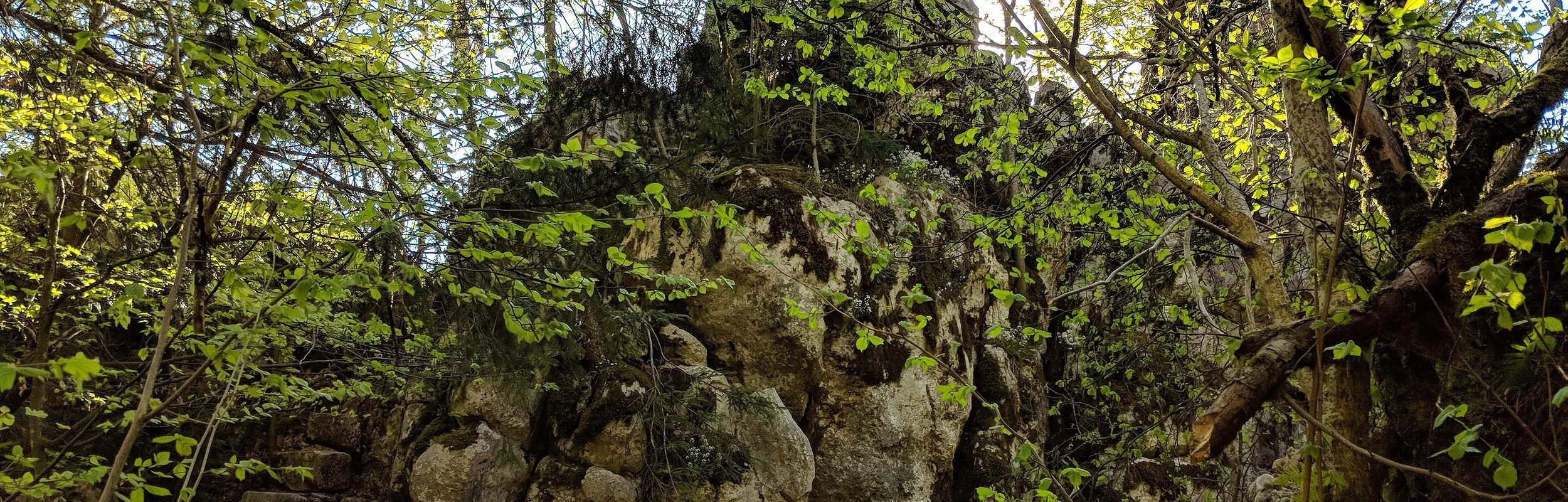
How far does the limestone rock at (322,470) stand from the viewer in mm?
A: 9930

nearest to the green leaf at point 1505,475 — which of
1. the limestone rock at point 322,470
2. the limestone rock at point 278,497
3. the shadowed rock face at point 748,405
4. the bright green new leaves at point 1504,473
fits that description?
the bright green new leaves at point 1504,473

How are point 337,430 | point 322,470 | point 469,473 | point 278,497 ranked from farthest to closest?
point 337,430 → point 322,470 → point 278,497 → point 469,473

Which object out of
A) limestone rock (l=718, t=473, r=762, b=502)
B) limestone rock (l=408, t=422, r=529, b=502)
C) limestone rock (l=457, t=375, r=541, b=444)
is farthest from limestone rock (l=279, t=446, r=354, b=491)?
limestone rock (l=718, t=473, r=762, b=502)

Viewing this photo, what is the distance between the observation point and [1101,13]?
296 inches

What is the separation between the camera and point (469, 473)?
7.17 m

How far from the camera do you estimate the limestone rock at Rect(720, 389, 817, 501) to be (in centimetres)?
743

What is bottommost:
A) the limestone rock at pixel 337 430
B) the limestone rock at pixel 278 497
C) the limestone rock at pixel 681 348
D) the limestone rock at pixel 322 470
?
the limestone rock at pixel 278 497

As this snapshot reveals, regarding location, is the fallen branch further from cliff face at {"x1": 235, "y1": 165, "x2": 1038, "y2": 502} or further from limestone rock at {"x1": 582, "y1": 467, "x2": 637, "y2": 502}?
limestone rock at {"x1": 582, "y1": 467, "x2": 637, "y2": 502}

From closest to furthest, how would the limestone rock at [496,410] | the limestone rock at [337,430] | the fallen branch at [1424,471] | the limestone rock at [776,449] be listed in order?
the fallen branch at [1424,471], the limestone rock at [776,449], the limestone rock at [496,410], the limestone rock at [337,430]

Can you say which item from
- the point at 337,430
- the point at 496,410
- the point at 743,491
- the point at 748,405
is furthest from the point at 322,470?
the point at 748,405

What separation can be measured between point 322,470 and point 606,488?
5752 mm

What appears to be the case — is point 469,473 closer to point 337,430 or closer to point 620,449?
point 620,449

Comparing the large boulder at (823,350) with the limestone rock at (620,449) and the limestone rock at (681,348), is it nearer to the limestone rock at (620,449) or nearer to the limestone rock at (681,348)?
the limestone rock at (681,348)

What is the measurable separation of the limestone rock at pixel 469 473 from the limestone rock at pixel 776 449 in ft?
7.46
